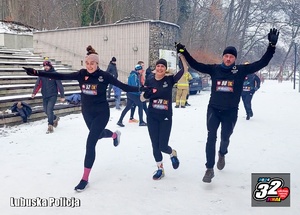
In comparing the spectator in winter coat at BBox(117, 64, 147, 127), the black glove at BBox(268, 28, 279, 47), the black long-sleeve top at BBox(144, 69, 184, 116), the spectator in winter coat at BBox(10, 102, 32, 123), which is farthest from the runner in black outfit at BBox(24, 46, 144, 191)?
the spectator in winter coat at BBox(10, 102, 32, 123)

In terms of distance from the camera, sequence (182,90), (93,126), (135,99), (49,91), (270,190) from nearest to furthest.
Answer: (270,190), (93,126), (49,91), (135,99), (182,90)

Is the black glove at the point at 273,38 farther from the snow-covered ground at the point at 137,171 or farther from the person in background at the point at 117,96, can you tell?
the person in background at the point at 117,96

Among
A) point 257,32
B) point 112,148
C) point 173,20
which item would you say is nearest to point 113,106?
point 112,148

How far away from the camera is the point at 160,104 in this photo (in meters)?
5.12

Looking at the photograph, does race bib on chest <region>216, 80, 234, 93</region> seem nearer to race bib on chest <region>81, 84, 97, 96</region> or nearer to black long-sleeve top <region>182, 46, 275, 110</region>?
black long-sleeve top <region>182, 46, 275, 110</region>

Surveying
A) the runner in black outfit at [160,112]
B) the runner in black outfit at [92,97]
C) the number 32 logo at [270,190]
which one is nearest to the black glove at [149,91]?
the runner in black outfit at [160,112]

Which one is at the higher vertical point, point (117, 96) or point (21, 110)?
point (117, 96)

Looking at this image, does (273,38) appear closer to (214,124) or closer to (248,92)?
(214,124)

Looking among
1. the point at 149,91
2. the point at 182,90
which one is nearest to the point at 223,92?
the point at 149,91

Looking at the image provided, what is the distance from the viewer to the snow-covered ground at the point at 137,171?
416cm

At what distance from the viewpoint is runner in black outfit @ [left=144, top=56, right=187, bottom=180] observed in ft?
16.7

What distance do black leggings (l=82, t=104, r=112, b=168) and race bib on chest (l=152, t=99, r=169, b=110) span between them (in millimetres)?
743

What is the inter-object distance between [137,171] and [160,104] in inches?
49.9

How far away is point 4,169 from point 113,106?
851cm
